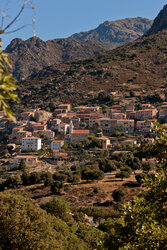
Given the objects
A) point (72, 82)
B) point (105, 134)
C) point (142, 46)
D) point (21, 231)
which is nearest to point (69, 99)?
point (72, 82)

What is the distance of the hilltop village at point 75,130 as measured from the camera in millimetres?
62250

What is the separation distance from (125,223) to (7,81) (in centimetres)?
Answer: 587

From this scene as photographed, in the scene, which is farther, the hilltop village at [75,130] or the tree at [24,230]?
the hilltop village at [75,130]

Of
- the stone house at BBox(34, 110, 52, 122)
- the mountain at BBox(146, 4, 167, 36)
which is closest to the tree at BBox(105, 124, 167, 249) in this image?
the stone house at BBox(34, 110, 52, 122)

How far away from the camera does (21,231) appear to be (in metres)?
14.9

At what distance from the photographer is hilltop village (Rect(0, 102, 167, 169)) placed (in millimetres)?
62250

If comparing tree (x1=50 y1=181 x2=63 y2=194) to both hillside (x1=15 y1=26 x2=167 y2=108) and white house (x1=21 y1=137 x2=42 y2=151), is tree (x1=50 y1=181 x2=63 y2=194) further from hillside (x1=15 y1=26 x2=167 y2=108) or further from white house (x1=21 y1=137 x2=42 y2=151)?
hillside (x1=15 y1=26 x2=167 y2=108)

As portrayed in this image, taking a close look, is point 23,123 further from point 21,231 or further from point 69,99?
point 21,231

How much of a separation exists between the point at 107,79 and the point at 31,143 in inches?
2336

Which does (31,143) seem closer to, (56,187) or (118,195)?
(56,187)

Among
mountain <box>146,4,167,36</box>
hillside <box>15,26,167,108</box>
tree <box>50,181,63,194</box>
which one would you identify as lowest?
tree <box>50,181,63,194</box>

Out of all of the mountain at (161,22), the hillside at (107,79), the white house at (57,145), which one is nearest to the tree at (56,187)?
the white house at (57,145)

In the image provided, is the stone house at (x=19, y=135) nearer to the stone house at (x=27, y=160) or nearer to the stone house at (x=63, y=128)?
the stone house at (x=63, y=128)

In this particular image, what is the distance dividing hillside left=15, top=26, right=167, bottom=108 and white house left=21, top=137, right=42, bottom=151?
33466mm
